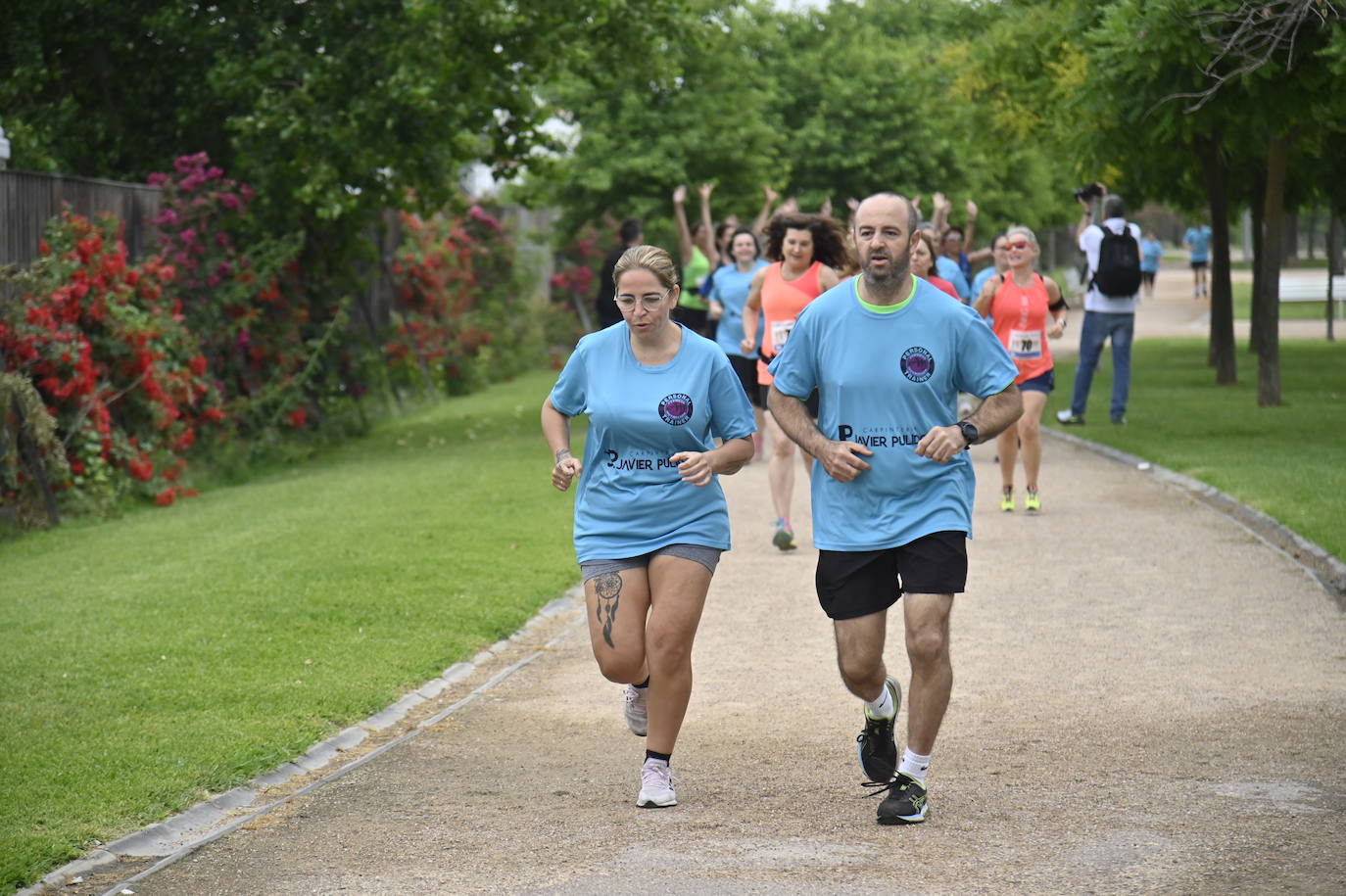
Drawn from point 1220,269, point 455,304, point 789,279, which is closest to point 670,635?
point 789,279

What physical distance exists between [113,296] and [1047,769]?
1051 centimetres

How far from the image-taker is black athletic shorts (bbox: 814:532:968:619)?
228 inches

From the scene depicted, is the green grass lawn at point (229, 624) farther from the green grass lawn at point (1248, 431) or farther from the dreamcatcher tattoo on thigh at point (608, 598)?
the green grass lawn at point (1248, 431)

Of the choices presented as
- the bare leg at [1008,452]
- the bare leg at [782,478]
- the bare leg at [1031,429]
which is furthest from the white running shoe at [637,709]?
the bare leg at [1008,452]

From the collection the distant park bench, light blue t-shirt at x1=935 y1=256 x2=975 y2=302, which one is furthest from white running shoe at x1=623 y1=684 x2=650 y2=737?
the distant park bench

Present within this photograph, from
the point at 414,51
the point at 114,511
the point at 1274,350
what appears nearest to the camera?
the point at 114,511

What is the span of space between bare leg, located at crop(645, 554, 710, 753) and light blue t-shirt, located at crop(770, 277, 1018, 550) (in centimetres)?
47

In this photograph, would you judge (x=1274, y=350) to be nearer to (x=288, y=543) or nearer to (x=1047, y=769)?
(x=288, y=543)

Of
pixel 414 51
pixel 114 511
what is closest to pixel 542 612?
pixel 114 511

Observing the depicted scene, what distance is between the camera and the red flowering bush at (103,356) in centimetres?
1385

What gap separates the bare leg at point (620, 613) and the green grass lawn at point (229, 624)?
4.71 ft

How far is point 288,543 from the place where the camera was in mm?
12000

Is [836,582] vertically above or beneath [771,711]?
above

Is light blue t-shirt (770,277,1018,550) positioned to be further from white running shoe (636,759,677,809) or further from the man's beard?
white running shoe (636,759,677,809)
